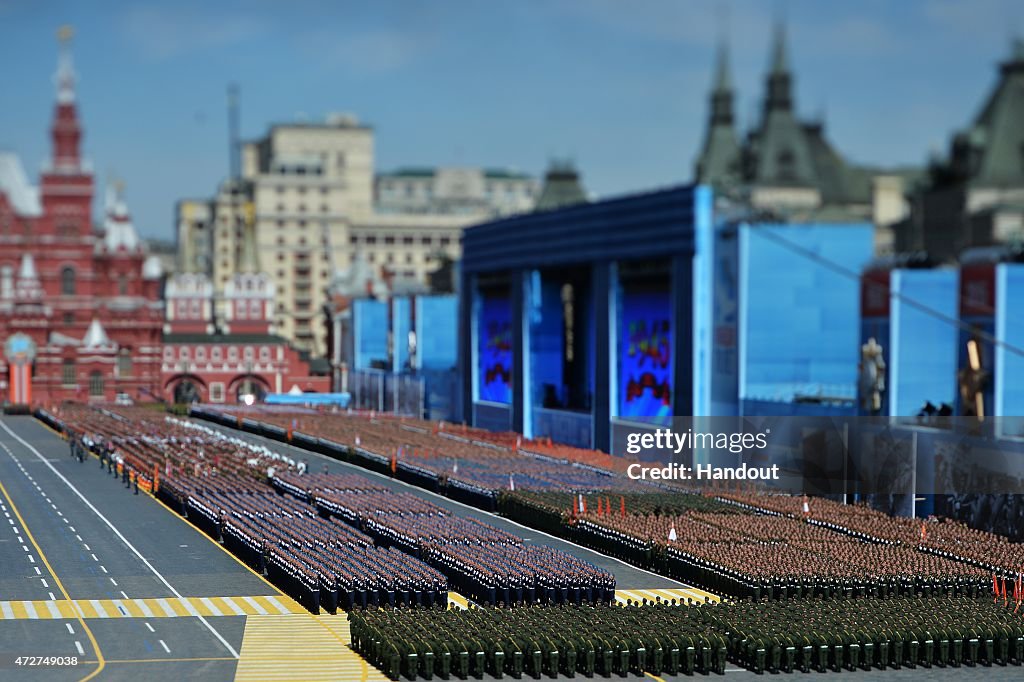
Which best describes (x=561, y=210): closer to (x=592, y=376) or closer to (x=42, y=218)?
(x=592, y=376)

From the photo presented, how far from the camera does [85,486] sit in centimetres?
9488

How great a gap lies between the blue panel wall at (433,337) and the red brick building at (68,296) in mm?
33889

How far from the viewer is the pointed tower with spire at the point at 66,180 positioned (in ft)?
608

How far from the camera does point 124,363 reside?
180500 mm

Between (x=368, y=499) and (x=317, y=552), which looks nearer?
(x=317, y=552)

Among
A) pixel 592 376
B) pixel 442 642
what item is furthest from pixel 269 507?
pixel 592 376

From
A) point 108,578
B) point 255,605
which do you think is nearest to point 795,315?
point 108,578

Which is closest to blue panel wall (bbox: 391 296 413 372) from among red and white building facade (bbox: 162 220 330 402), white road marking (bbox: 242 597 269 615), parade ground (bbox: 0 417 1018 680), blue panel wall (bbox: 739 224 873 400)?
red and white building facade (bbox: 162 220 330 402)

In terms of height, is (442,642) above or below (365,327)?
below

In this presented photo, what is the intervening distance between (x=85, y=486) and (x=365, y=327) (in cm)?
8923

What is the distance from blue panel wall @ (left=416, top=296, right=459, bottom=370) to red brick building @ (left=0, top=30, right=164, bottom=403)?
111 ft

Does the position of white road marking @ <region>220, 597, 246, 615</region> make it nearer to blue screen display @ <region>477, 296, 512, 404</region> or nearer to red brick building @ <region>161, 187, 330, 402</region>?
blue screen display @ <region>477, 296, 512, 404</region>

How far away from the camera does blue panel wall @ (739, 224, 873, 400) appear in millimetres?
96500

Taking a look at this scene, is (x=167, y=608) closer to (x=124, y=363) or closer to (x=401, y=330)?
(x=401, y=330)
